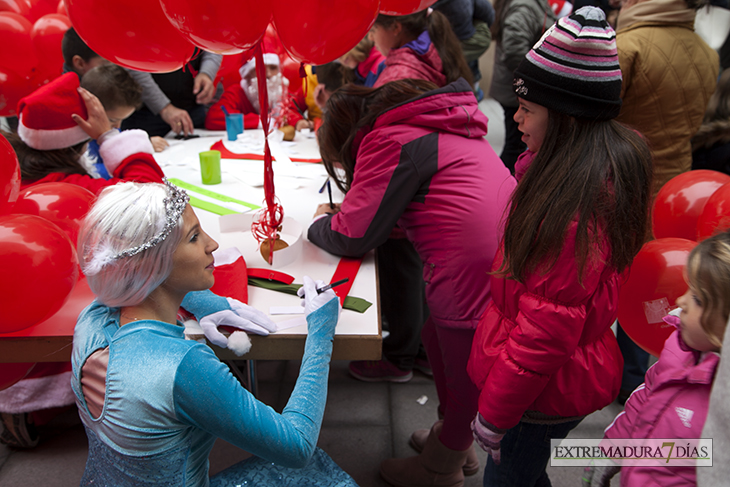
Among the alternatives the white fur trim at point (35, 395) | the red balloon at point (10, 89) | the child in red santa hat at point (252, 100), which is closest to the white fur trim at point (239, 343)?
the white fur trim at point (35, 395)

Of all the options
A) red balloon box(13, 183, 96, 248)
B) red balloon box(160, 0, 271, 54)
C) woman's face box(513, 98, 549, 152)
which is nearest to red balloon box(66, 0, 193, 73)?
red balloon box(160, 0, 271, 54)

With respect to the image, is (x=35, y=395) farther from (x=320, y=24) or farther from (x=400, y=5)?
(x=400, y=5)

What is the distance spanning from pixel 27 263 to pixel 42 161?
883mm

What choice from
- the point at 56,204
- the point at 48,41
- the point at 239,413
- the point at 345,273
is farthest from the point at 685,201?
the point at 48,41

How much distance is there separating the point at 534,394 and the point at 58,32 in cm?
290

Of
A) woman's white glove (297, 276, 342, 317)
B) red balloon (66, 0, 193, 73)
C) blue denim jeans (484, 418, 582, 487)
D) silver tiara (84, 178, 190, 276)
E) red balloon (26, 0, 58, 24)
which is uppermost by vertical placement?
red balloon (66, 0, 193, 73)

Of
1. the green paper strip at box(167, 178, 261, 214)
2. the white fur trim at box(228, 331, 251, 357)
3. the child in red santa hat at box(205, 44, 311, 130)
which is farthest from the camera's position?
the child in red santa hat at box(205, 44, 311, 130)

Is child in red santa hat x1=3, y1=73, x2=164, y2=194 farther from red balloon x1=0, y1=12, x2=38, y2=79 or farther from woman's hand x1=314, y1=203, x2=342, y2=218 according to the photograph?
woman's hand x1=314, y1=203, x2=342, y2=218

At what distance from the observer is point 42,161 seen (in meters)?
1.90

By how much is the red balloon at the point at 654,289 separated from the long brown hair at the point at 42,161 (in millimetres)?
2016

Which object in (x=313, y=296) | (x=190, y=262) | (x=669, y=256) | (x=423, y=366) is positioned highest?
(x=190, y=262)

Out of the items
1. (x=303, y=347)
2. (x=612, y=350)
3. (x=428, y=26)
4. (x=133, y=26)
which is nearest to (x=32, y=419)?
(x=303, y=347)

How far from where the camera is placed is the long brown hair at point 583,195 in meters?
1.06

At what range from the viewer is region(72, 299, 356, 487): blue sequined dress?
938 millimetres
